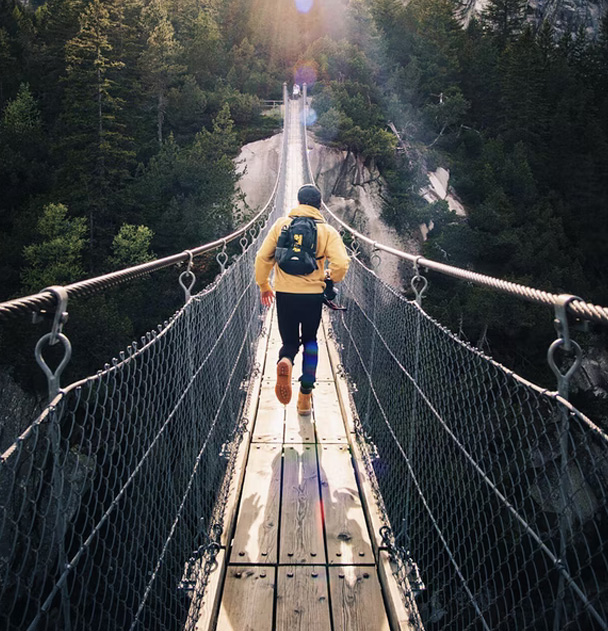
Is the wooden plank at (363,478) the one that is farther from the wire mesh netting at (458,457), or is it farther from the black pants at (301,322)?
the black pants at (301,322)

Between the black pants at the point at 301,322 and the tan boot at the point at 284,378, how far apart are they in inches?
3.3

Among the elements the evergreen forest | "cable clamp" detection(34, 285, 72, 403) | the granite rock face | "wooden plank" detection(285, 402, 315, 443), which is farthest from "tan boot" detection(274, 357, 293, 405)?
the granite rock face

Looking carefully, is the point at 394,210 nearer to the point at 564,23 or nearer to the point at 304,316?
the point at 304,316

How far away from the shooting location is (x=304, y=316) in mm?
2615

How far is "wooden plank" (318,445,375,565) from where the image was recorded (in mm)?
1878

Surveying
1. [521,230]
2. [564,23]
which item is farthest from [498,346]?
[564,23]

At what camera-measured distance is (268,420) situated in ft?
9.71

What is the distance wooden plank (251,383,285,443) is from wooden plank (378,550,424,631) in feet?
3.48

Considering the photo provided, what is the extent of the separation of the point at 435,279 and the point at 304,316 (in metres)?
14.3

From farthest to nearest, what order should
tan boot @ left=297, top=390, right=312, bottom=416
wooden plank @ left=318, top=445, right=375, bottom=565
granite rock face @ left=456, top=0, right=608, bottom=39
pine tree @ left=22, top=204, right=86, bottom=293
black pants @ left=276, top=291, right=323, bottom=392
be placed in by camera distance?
granite rock face @ left=456, top=0, right=608, bottom=39 < pine tree @ left=22, top=204, right=86, bottom=293 < tan boot @ left=297, top=390, right=312, bottom=416 < black pants @ left=276, top=291, right=323, bottom=392 < wooden plank @ left=318, top=445, right=375, bottom=565

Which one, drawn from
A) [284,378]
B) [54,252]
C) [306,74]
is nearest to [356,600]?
[284,378]

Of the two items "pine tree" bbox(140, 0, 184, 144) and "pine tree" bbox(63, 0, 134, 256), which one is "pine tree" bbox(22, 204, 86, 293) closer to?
"pine tree" bbox(63, 0, 134, 256)

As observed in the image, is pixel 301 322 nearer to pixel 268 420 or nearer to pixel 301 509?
pixel 268 420

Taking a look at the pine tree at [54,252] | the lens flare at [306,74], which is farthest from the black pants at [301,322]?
the lens flare at [306,74]
